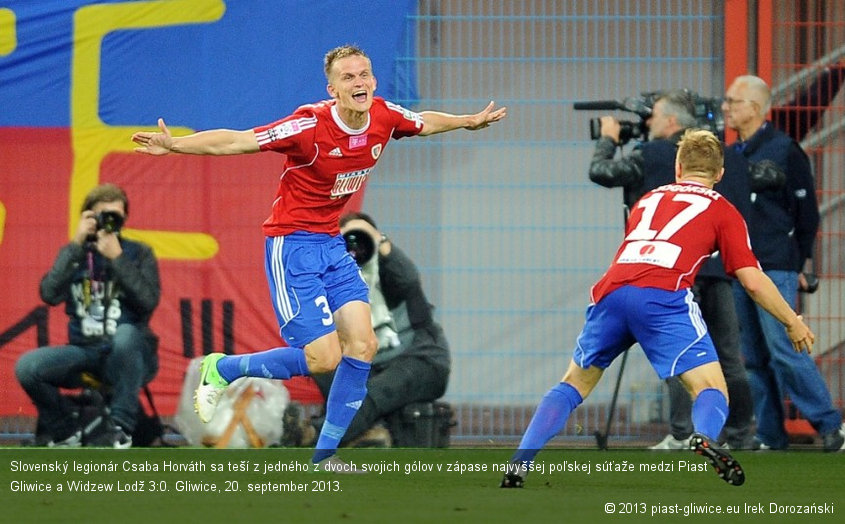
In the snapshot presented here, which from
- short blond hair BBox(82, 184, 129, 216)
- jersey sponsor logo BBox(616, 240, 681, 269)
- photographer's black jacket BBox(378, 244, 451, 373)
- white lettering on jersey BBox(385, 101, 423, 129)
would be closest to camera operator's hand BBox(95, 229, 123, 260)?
short blond hair BBox(82, 184, 129, 216)

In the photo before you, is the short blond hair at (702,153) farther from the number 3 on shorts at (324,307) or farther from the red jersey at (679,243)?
the number 3 on shorts at (324,307)

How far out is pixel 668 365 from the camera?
6.49m

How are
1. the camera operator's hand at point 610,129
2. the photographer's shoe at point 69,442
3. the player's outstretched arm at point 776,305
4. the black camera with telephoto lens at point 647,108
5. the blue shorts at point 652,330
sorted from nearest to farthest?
the player's outstretched arm at point 776,305, the blue shorts at point 652,330, the camera operator's hand at point 610,129, the black camera with telephoto lens at point 647,108, the photographer's shoe at point 69,442

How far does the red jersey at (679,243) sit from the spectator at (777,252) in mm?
2492

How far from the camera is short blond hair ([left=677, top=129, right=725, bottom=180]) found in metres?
6.66

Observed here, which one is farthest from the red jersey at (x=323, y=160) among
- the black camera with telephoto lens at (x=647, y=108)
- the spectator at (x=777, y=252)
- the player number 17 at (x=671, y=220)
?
the spectator at (x=777, y=252)

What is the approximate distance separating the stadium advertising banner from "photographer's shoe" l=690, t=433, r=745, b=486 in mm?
3771

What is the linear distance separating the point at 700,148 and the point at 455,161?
312 cm

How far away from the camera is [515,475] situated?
6.43 metres

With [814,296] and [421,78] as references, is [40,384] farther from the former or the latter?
[814,296]

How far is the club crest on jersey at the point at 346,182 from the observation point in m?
7.22

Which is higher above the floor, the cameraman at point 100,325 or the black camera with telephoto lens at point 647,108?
the black camera with telephoto lens at point 647,108

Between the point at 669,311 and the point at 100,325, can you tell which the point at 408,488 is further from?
the point at 100,325

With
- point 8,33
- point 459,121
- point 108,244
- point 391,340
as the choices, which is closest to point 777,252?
point 391,340
